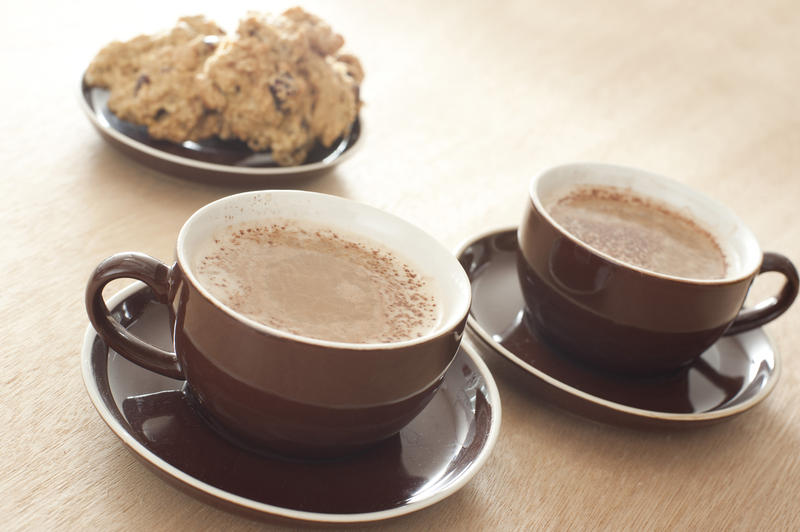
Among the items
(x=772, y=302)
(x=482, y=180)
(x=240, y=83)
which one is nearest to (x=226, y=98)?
(x=240, y=83)

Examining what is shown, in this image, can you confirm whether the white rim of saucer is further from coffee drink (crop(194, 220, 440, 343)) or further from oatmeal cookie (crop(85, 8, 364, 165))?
coffee drink (crop(194, 220, 440, 343))

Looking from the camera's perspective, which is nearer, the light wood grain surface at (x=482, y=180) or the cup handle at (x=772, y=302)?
the light wood grain surface at (x=482, y=180)

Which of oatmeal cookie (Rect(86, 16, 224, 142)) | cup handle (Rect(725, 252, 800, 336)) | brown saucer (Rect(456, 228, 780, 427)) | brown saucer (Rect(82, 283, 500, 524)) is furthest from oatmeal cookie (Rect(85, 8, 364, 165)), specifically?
cup handle (Rect(725, 252, 800, 336))

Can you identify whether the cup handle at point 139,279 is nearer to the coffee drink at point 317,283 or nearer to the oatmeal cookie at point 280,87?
the coffee drink at point 317,283

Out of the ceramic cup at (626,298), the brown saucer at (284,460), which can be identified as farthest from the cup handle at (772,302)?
the brown saucer at (284,460)

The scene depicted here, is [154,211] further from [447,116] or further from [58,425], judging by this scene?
[447,116]

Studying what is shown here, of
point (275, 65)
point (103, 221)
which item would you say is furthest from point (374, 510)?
point (275, 65)

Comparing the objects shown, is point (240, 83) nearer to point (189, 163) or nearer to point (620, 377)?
point (189, 163)
